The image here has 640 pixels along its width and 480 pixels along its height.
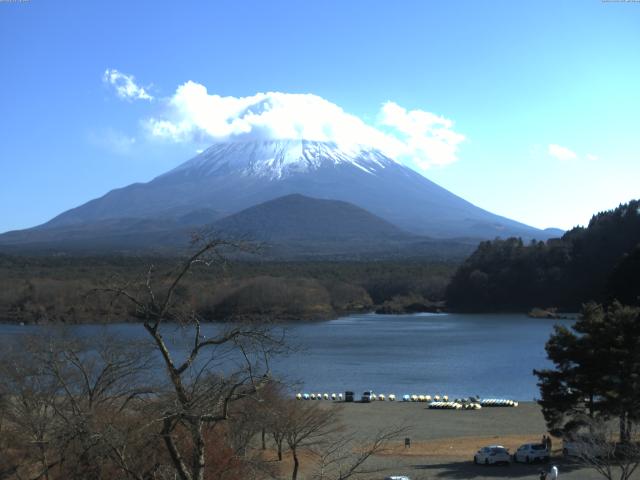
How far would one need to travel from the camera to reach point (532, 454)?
44.5 ft

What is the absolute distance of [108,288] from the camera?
162 inches

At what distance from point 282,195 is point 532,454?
137890mm

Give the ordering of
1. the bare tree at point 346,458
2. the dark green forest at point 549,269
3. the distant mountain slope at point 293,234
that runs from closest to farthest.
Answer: the bare tree at point 346,458 → the dark green forest at point 549,269 → the distant mountain slope at point 293,234

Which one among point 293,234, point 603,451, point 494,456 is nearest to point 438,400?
point 494,456

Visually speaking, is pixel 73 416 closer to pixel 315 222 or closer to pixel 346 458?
pixel 346 458

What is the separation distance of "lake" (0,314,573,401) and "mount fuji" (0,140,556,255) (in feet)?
264

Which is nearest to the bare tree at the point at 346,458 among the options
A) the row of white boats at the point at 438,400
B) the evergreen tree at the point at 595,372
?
the evergreen tree at the point at 595,372

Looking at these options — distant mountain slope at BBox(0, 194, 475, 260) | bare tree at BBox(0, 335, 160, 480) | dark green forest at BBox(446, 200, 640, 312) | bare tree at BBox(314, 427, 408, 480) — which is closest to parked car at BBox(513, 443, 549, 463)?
bare tree at BBox(314, 427, 408, 480)

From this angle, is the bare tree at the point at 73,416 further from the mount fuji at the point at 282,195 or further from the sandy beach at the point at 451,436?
the mount fuji at the point at 282,195

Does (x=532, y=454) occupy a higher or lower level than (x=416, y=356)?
higher

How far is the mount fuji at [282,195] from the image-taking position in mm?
134125

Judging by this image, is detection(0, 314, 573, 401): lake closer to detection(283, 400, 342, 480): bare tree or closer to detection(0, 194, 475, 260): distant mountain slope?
detection(283, 400, 342, 480): bare tree

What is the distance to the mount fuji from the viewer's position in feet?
440

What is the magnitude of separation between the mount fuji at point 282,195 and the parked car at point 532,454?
112 m
